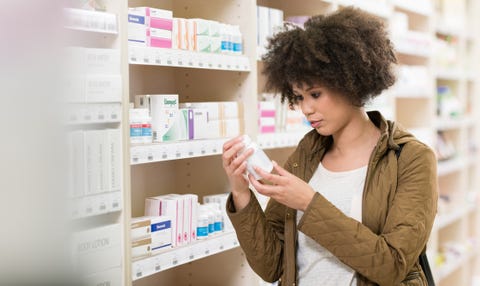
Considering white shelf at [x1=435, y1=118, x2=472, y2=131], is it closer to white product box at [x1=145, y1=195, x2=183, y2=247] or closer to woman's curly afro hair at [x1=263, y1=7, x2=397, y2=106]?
white product box at [x1=145, y1=195, x2=183, y2=247]

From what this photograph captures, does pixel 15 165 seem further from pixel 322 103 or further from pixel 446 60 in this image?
pixel 446 60

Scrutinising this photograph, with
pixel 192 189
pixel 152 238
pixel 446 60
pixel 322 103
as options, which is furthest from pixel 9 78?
pixel 446 60

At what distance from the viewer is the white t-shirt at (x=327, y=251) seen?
1834 millimetres

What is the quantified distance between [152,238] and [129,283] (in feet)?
0.85

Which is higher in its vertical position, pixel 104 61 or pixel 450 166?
pixel 104 61

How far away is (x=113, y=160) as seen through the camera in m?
2.09

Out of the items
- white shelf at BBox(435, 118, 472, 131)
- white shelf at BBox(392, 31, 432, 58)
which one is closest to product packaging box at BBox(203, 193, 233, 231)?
white shelf at BBox(392, 31, 432, 58)

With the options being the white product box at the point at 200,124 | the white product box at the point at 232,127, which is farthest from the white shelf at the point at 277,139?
the white product box at the point at 200,124

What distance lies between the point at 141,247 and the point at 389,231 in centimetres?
A: 99

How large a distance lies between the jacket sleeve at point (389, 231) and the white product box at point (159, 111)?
2.86 feet

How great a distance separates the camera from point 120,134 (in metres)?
2.11

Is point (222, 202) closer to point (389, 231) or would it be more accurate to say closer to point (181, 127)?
point (181, 127)

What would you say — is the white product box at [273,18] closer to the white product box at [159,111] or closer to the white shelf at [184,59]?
the white shelf at [184,59]

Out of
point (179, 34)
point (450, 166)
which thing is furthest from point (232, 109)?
point (450, 166)
